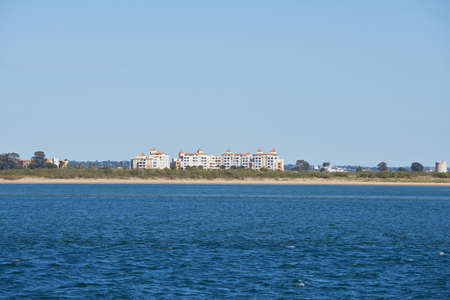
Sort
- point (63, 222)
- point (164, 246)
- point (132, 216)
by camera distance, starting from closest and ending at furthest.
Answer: point (164, 246)
point (63, 222)
point (132, 216)

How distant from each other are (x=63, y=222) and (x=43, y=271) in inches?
1275

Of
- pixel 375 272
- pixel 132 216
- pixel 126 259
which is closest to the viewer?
pixel 375 272

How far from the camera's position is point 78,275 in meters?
33.8

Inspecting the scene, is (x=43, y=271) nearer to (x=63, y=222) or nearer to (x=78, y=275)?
(x=78, y=275)

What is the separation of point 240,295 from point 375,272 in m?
9.61

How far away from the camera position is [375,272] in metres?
35.2

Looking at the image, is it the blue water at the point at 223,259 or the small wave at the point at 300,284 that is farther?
the small wave at the point at 300,284

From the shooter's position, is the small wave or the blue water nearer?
the blue water

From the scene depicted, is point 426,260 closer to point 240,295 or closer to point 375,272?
point 375,272

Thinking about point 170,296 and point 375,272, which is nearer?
point 170,296

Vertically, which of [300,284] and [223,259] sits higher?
[223,259]

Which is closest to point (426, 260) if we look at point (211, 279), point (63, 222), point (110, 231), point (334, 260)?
point (334, 260)

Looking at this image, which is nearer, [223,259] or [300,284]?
[300,284]

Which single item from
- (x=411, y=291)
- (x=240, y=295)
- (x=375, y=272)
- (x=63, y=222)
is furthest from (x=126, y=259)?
(x=63, y=222)
